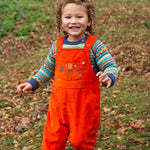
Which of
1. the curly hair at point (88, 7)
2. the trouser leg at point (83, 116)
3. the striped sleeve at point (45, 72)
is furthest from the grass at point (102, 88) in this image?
the curly hair at point (88, 7)

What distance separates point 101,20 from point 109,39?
→ 5.56 feet

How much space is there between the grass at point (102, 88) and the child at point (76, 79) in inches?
49.4

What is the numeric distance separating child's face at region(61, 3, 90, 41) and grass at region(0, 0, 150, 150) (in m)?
1.94

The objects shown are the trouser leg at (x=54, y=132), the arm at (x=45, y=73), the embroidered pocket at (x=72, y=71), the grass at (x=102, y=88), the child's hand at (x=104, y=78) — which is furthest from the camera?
the grass at (x=102, y=88)

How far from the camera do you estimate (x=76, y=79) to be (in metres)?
2.62

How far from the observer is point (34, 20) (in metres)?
10.7

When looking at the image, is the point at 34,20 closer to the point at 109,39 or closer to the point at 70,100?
the point at 109,39

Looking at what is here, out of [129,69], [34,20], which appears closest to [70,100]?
[129,69]

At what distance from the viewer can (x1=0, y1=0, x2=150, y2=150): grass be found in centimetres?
420

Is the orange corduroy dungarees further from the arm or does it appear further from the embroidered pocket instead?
the arm

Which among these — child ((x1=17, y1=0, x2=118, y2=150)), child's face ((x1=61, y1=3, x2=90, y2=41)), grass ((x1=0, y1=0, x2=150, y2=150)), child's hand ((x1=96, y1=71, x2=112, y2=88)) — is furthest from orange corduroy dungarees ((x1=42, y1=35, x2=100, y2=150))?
grass ((x1=0, y1=0, x2=150, y2=150))

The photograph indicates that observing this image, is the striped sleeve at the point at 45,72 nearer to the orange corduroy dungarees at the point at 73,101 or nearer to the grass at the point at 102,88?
the orange corduroy dungarees at the point at 73,101

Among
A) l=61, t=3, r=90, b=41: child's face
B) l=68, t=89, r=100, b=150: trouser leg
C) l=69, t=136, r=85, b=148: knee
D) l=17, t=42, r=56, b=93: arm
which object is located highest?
l=61, t=3, r=90, b=41: child's face

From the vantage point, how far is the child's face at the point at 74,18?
8.61ft
